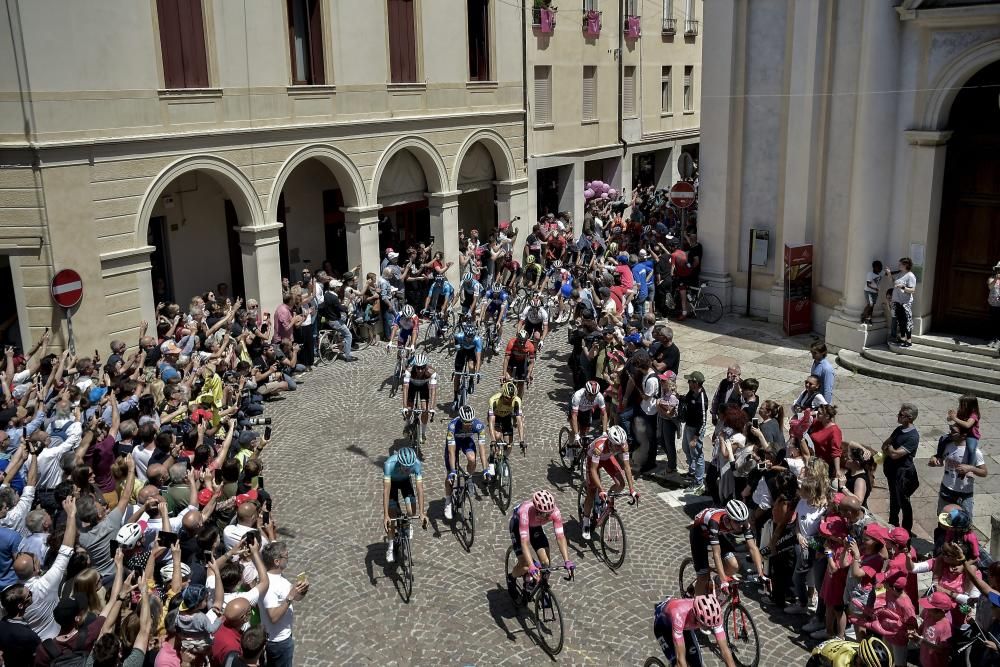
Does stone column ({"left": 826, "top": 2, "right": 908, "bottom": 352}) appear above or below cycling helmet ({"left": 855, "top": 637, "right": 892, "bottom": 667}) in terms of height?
above

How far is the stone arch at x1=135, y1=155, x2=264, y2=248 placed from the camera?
16.8 m

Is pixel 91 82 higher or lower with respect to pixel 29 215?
higher

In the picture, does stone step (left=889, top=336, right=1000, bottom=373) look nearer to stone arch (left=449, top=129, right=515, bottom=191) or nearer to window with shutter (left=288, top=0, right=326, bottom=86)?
stone arch (left=449, top=129, right=515, bottom=191)

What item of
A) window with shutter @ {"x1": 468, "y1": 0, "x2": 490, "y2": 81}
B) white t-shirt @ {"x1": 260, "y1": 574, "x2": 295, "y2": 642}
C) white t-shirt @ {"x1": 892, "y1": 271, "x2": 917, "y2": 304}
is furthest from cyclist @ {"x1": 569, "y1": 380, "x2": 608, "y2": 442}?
window with shutter @ {"x1": 468, "y1": 0, "x2": 490, "y2": 81}

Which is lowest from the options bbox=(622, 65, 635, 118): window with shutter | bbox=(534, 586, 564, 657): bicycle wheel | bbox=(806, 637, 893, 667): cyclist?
bbox=(534, 586, 564, 657): bicycle wheel

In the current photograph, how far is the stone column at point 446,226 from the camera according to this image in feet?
78.6

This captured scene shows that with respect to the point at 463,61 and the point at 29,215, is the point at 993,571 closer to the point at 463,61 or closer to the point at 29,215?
the point at 29,215

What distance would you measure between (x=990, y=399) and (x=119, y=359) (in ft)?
46.1

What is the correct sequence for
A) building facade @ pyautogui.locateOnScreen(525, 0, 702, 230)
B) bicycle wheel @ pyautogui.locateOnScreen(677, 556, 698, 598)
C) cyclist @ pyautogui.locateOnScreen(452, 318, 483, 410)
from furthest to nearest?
building facade @ pyautogui.locateOnScreen(525, 0, 702, 230)
cyclist @ pyautogui.locateOnScreen(452, 318, 483, 410)
bicycle wheel @ pyautogui.locateOnScreen(677, 556, 698, 598)

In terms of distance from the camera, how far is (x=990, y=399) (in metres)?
15.6

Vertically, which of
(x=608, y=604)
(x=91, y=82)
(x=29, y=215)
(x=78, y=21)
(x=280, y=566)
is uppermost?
(x=78, y=21)

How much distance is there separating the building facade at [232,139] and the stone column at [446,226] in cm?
6

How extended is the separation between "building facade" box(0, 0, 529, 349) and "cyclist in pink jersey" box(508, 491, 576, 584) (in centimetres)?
1018

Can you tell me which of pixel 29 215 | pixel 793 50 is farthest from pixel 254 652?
pixel 793 50
